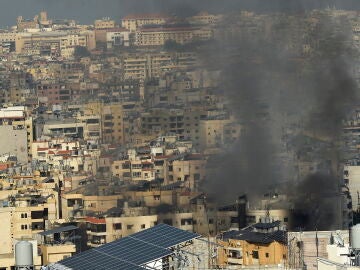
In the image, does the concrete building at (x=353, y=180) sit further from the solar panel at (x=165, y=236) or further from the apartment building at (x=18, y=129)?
the solar panel at (x=165, y=236)

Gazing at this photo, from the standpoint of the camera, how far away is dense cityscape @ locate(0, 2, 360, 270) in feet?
49.9

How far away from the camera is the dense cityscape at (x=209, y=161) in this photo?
1520 centimetres

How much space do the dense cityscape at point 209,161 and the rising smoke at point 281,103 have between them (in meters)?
0.04

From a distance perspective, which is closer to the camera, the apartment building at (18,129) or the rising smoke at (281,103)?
the rising smoke at (281,103)

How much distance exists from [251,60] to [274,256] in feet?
36.3

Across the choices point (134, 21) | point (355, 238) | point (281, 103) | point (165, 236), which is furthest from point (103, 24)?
point (355, 238)

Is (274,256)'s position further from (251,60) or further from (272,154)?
(251,60)

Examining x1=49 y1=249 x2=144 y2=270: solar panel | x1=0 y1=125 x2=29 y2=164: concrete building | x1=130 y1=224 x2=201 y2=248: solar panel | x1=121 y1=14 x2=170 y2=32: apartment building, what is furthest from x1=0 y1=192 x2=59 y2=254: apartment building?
x1=121 y1=14 x2=170 y2=32: apartment building

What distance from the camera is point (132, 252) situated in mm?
12531

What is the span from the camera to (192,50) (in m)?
31.8

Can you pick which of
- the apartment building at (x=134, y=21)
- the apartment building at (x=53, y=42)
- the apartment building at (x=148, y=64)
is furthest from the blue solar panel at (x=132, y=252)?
the apartment building at (x=53, y=42)

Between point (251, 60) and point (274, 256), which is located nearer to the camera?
point (274, 256)

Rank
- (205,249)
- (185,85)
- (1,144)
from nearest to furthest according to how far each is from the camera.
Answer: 1. (205,249)
2. (1,144)
3. (185,85)

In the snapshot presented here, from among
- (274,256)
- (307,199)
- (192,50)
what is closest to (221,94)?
(192,50)
